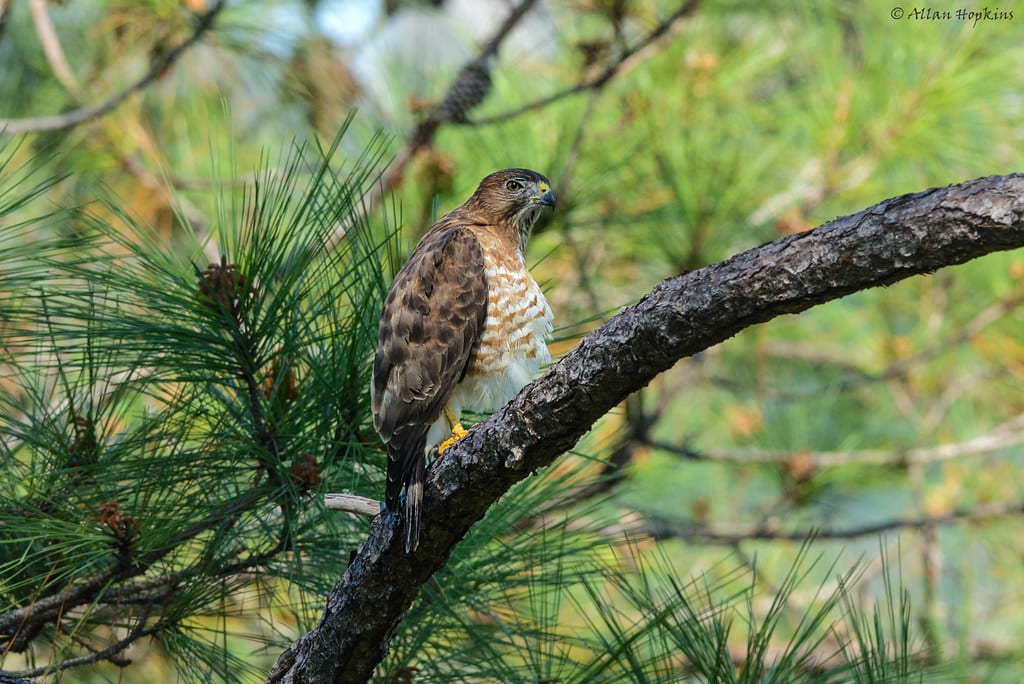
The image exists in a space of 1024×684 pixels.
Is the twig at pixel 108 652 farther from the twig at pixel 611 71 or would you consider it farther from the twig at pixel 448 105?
the twig at pixel 611 71

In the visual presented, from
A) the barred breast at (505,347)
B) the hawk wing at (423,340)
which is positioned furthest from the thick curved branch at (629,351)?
the barred breast at (505,347)

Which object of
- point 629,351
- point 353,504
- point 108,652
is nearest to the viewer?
point 629,351

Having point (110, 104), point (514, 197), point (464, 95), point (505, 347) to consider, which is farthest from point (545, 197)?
point (110, 104)

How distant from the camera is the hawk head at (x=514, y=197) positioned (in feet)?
13.8

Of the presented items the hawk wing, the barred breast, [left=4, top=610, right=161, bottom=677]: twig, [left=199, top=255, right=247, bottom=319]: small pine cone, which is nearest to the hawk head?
the hawk wing

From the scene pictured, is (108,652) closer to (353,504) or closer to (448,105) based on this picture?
(353,504)

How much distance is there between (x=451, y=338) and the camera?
3.29 metres

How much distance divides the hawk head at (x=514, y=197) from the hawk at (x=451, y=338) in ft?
1.32

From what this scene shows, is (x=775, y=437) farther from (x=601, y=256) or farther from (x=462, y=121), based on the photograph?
(x=462, y=121)

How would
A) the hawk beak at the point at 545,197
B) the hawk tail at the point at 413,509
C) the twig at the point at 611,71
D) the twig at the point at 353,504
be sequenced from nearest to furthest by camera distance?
the hawk tail at the point at 413,509, the twig at the point at 353,504, the hawk beak at the point at 545,197, the twig at the point at 611,71

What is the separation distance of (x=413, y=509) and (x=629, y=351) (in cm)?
67

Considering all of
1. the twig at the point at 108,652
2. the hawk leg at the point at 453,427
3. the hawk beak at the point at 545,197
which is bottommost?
the twig at the point at 108,652

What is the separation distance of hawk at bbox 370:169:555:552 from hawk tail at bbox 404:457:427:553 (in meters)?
0.15

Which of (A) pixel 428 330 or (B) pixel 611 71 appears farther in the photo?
(B) pixel 611 71
